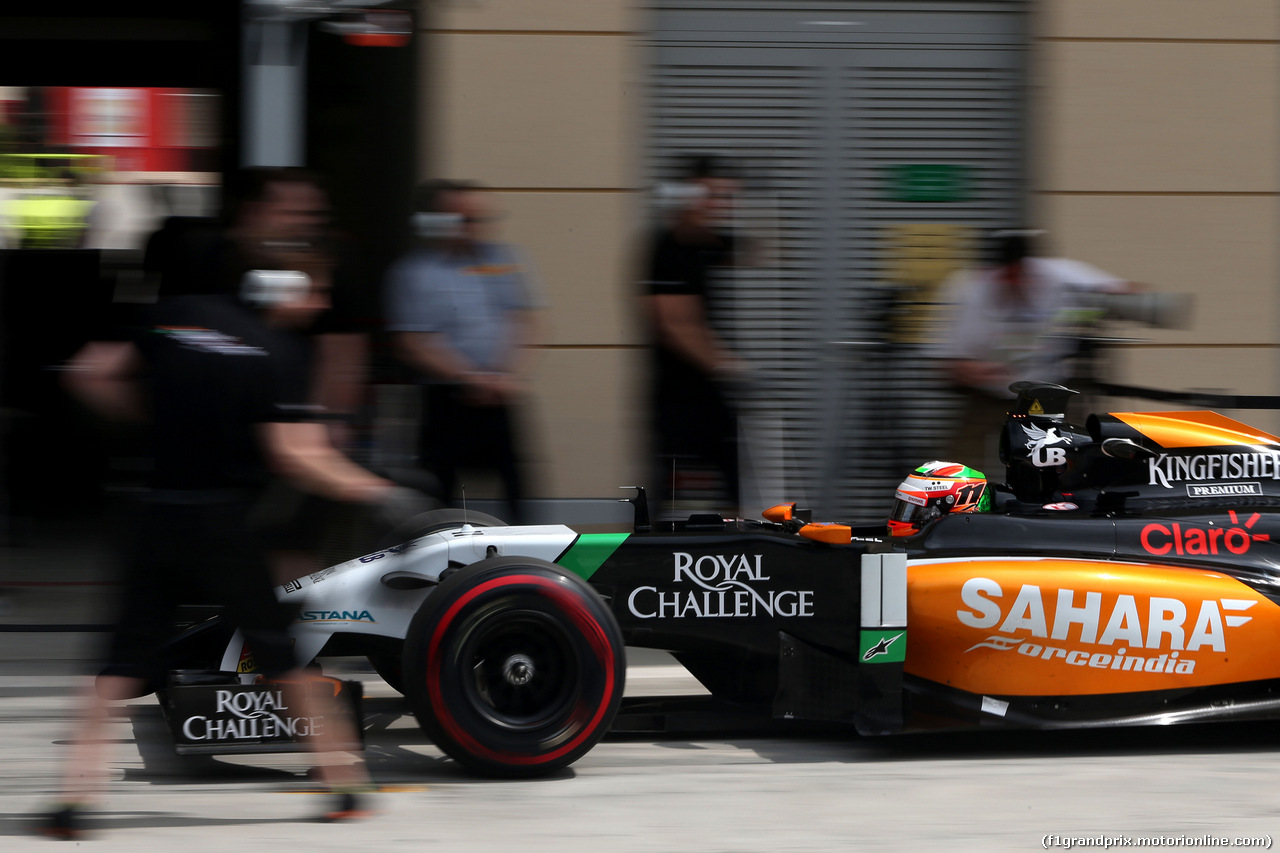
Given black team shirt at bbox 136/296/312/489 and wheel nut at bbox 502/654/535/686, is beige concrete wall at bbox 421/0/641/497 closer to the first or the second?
wheel nut at bbox 502/654/535/686

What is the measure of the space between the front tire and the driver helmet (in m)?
1.22

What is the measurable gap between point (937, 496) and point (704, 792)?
54.6 inches

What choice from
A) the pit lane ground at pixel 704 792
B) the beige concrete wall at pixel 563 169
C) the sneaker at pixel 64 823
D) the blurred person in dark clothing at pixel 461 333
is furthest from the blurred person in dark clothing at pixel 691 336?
the sneaker at pixel 64 823

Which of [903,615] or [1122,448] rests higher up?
[1122,448]

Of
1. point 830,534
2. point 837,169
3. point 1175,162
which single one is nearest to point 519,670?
point 830,534

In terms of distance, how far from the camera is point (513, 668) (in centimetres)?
448

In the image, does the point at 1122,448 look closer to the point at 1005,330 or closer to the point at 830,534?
the point at 830,534

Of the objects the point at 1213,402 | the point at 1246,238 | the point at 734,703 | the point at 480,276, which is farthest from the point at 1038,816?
the point at 1246,238

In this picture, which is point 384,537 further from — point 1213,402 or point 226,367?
point 1213,402

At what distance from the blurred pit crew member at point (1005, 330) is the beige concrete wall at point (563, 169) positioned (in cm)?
165

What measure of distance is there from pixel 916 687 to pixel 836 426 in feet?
9.79

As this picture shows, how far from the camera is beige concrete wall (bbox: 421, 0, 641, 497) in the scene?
7.20m

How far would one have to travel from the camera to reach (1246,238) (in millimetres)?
7562

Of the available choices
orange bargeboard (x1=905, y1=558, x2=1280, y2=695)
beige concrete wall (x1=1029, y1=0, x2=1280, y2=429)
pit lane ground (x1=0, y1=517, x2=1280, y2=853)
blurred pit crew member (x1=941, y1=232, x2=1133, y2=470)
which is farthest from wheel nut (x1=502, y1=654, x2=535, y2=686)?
beige concrete wall (x1=1029, y1=0, x2=1280, y2=429)
